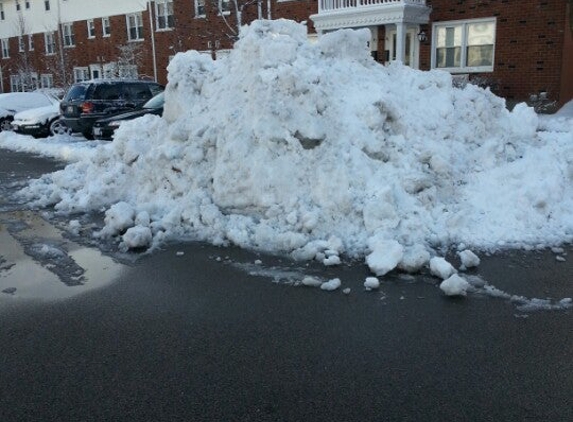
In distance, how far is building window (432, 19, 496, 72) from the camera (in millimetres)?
20016

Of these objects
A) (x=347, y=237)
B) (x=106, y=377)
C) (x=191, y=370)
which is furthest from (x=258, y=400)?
(x=347, y=237)

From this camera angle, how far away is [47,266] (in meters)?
6.50

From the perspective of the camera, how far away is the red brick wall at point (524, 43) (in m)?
18.4

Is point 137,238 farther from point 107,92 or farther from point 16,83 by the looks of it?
point 16,83

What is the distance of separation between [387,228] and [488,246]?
3.78 ft

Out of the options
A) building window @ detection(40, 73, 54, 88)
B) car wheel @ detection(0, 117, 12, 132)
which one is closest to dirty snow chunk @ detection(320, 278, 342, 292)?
car wheel @ detection(0, 117, 12, 132)

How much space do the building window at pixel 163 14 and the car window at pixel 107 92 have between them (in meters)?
15.5

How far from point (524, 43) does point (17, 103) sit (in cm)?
2014

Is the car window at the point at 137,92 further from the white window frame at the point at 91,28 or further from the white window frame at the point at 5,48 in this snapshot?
the white window frame at the point at 5,48

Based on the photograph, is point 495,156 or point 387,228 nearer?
point 387,228

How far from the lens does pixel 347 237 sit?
671cm

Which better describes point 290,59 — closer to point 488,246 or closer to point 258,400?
point 488,246

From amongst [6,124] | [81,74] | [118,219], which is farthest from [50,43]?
[118,219]

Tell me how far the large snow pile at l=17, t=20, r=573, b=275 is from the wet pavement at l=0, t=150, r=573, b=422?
0.68 meters
